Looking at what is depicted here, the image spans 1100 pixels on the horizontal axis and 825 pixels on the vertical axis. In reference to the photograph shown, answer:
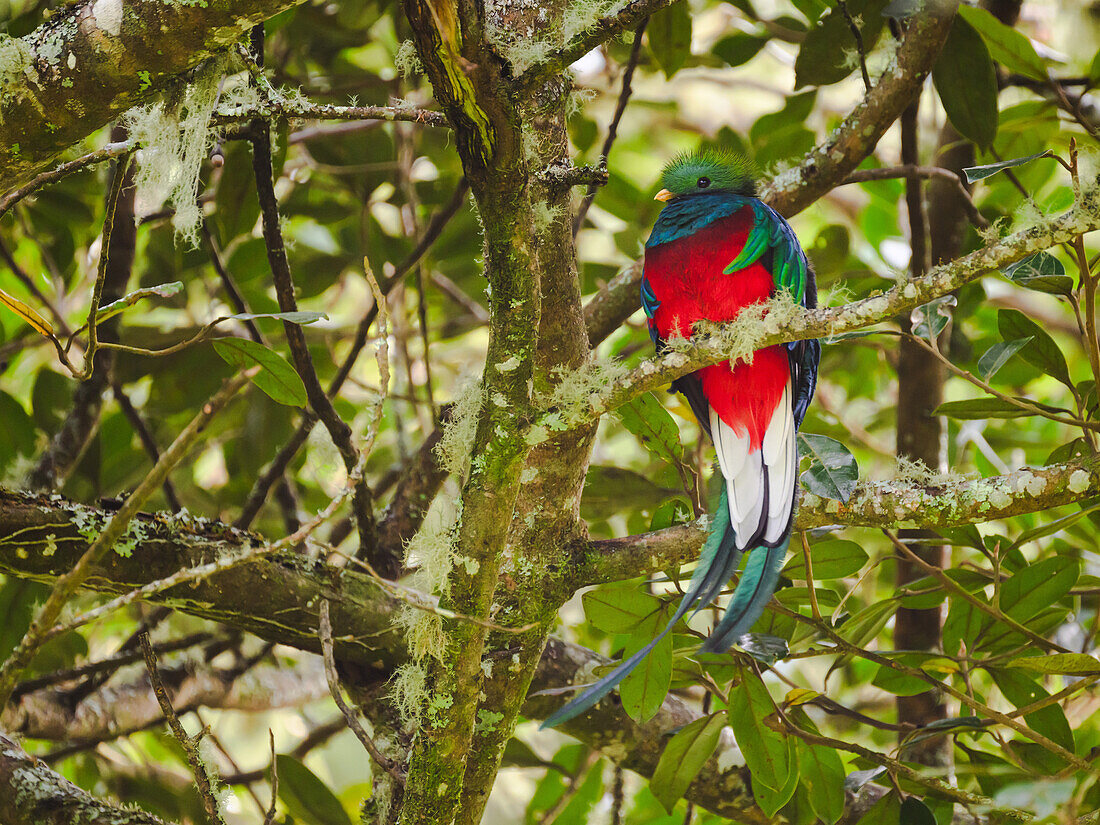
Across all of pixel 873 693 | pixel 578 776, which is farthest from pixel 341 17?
pixel 873 693

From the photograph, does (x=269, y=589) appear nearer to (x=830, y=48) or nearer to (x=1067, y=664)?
(x=1067, y=664)

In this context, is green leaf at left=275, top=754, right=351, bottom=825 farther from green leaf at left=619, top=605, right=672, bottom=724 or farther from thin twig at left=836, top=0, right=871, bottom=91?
thin twig at left=836, top=0, right=871, bottom=91

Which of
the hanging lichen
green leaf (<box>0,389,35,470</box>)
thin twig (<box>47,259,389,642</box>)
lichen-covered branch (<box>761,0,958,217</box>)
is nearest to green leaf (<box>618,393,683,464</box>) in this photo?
thin twig (<box>47,259,389,642</box>)

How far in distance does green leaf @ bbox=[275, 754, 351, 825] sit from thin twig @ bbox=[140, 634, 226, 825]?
62cm

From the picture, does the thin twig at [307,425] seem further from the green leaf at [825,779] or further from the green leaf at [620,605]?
the green leaf at [825,779]

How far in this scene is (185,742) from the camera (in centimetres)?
119

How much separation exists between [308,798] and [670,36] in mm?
2007

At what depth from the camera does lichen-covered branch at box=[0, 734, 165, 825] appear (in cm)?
142

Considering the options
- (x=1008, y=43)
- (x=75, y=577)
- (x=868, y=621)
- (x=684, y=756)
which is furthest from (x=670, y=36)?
(x=75, y=577)

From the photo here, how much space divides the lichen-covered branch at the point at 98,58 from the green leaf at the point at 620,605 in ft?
3.54

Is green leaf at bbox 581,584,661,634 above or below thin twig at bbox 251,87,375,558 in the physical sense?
below

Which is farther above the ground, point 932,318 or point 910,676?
point 932,318

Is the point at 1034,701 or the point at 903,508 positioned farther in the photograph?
the point at 1034,701

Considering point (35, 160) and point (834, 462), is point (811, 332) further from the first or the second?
point (35, 160)
